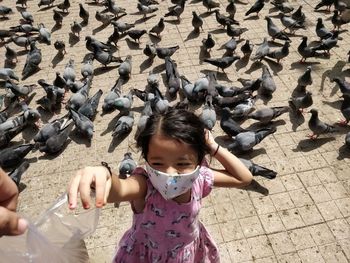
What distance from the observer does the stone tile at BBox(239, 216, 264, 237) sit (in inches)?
199

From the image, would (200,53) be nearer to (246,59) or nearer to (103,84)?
(246,59)

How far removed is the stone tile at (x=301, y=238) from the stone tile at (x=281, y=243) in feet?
0.20

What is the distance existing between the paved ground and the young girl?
2.15 meters

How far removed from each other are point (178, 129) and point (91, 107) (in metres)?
5.20

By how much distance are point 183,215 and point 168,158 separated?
1.96 feet

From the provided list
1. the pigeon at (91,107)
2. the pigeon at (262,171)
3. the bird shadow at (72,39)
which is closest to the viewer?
the pigeon at (262,171)

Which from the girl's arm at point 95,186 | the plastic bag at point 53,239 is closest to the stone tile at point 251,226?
the plastic bag at point 53,239

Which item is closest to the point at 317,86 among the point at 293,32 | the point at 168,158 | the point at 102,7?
the point at 293,32

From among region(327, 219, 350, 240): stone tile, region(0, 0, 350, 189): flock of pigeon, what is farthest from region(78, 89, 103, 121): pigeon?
region(327, 219, 350, 240): stone tile

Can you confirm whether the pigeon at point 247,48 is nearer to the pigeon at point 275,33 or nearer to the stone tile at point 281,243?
the pigeon at point 275,33

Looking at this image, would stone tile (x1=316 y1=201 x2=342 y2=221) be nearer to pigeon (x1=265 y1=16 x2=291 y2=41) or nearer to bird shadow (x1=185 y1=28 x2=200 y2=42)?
pigeon (x1=265 y1=16 x2=291 y2=41)

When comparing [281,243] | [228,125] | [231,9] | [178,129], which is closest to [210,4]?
[231,9]

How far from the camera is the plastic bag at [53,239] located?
2154mm

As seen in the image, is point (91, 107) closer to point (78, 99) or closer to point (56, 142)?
point (78, 99)
